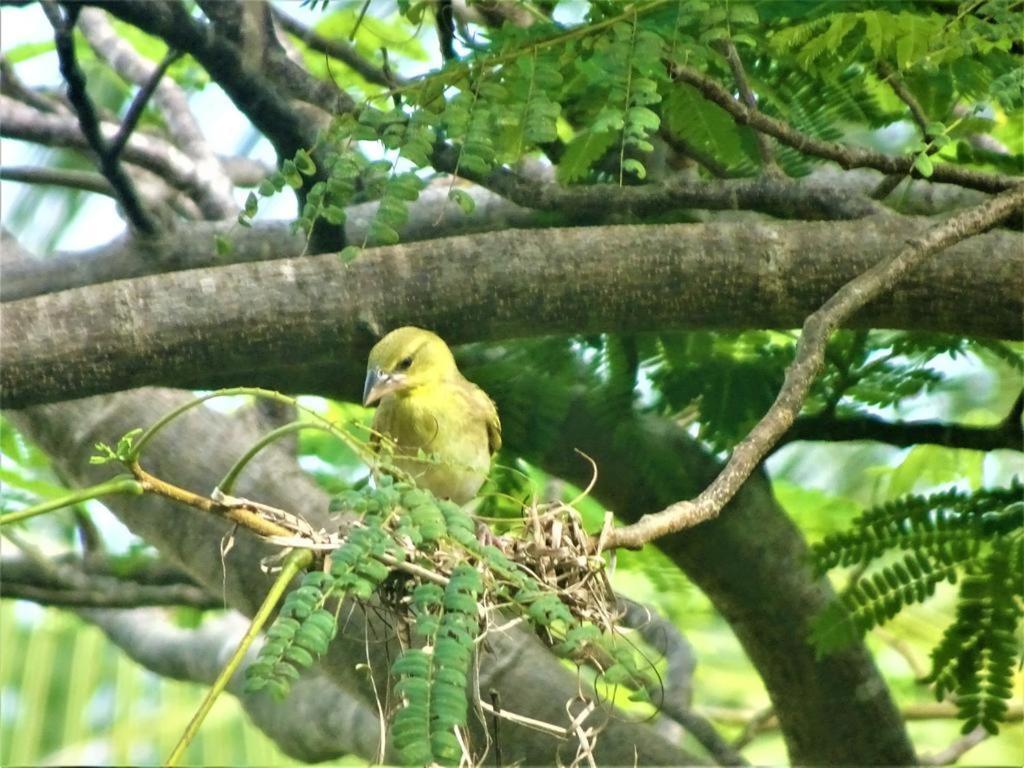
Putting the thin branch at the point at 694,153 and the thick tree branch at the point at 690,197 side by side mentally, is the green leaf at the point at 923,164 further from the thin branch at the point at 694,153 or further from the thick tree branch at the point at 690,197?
the thin branch at the point at 694,153

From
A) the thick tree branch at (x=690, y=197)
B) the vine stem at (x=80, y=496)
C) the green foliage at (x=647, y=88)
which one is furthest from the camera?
the thick tree branch at (x=690, y=197)

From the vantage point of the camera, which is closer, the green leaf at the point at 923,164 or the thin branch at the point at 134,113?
the green leaf at the point at 923,164

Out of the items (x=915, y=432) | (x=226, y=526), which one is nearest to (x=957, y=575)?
(x=915, y=432)

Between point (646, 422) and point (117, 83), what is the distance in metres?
2.44

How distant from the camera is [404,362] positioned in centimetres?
247

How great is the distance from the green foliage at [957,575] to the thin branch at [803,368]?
1.88 feet

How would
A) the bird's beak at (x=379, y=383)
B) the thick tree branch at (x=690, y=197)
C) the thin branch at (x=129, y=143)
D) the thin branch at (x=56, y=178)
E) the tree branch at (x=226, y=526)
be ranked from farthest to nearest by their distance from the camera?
the thin branch at (x=129, y=143) → the thin branch at (x=56, y=178) → the tree branch at (x=226, y=526) → the thick tree branch at (x=690, y=197) → the bird's beak at (x=379, y=383)

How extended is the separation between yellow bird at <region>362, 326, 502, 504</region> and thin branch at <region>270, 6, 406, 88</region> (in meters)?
0.79

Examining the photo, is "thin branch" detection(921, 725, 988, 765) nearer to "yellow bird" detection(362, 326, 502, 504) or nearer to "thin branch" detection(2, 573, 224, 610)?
"yellow bird" detection(362, 326, 502, 504)

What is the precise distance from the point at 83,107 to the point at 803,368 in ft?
5.17

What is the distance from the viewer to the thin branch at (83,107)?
8.60 feet

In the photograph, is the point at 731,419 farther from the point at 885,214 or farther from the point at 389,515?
the point at 389,515

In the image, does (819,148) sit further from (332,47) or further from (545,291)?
(332,47)

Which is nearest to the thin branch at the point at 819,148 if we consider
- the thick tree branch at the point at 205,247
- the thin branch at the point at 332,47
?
the thick tree branch at the point at 205,247
